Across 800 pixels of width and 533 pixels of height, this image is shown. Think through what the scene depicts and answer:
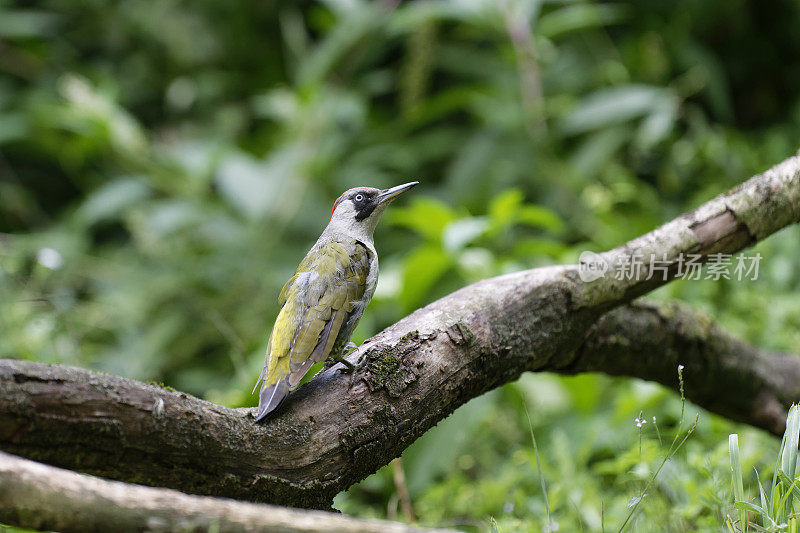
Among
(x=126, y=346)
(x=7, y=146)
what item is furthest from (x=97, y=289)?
(x=7, y=146)

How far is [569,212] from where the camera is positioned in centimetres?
608

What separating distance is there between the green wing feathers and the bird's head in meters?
0.26

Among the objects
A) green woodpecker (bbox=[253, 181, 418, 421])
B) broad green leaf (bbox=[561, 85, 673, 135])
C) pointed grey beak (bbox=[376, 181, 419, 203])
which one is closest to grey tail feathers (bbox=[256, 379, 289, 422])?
green woodpecker (bbox=[253, 181, 418, 421])

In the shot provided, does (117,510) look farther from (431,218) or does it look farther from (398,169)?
(398,169)

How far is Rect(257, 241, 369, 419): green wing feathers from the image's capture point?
2.16 meters

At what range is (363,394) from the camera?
2217mm

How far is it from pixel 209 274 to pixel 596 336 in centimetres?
345

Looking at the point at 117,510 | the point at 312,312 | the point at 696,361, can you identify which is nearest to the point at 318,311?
the point at 312,312

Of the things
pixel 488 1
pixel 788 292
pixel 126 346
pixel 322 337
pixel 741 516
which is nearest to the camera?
pixel 741 516

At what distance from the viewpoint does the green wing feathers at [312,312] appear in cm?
216

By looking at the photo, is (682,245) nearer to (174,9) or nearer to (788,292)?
(788,292)

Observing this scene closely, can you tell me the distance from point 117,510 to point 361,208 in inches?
67.9

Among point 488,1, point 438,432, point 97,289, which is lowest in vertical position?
point 438,432

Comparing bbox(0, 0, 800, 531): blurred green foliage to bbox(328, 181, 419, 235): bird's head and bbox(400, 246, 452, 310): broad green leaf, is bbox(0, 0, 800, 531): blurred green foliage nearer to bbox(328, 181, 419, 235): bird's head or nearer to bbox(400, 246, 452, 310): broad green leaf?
bbox(400, 246, 452, 310): broad green leaf
